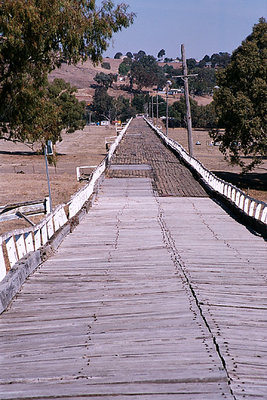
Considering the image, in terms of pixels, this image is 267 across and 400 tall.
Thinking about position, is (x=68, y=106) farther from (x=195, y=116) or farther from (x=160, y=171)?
(x=195, y=116)

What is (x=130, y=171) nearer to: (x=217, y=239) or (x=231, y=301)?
(x=217, y=239)

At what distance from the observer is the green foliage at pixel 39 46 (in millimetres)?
13383

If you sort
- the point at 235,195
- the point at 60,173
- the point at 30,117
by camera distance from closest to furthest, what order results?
1. the point at 30,117
2. the point at 235,195
3. the point at 60,173

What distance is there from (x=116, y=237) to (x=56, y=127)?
25.9 feet

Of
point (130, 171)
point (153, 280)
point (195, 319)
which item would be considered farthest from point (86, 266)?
point (130, 171)

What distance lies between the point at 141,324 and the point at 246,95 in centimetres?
3134

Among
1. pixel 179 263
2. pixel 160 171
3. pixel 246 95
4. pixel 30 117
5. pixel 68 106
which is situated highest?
pixel 68 106

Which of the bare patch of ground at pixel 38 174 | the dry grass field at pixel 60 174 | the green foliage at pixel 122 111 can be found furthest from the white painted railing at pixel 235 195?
the green foliage at pixel 122 111

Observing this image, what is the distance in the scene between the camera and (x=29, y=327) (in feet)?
16.6

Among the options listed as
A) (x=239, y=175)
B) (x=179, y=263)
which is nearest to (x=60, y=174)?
(x=239, y=175)

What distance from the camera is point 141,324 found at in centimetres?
497

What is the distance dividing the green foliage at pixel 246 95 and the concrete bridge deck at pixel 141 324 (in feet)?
77.7

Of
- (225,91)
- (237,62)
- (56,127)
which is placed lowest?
(56,127)

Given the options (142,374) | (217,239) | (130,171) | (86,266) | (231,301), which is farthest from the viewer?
(130,171)
